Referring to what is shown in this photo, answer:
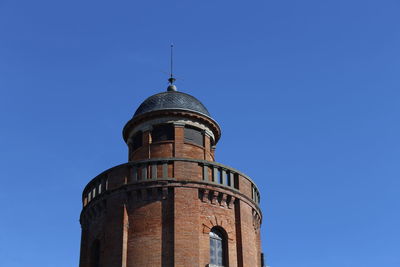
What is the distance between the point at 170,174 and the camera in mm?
29188

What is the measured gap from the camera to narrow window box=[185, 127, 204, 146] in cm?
3203

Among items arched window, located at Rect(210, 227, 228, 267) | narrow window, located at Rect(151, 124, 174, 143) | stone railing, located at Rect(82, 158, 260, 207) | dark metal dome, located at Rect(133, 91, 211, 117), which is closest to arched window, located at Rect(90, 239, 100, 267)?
stone railing, located at Rect(82, 158, 260, 207)

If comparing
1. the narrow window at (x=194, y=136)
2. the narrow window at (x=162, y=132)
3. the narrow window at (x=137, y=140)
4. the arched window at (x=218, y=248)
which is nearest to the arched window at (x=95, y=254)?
the arched window at (x=218, y=248)

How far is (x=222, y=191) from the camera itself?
29750 millimetres

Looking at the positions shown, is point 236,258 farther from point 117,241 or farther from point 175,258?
point 117,241

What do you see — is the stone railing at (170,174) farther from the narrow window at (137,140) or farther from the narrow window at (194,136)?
the narrow window at (137,140)

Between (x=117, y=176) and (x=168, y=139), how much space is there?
345 centimetres

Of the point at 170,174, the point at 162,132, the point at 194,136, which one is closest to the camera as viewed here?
the point at 170,174

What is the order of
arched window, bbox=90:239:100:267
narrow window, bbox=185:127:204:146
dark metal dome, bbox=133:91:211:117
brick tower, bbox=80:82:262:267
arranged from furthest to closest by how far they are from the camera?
dark metal dome, bbox=133:91:211:117
narrow window, bbox=185:127:204:146
arched window, bbox=90:239:100:267
brick tower, bbox=80:82:262:267

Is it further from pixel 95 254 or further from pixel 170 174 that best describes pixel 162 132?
pixel 95 254

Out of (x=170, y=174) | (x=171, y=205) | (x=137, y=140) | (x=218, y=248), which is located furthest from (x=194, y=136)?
(x=218, y=248)

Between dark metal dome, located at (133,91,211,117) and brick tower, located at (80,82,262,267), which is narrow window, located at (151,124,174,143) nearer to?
brick tower, located at (80,82,262,267)

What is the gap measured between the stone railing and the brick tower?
0.05 m

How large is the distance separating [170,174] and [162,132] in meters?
3.58
